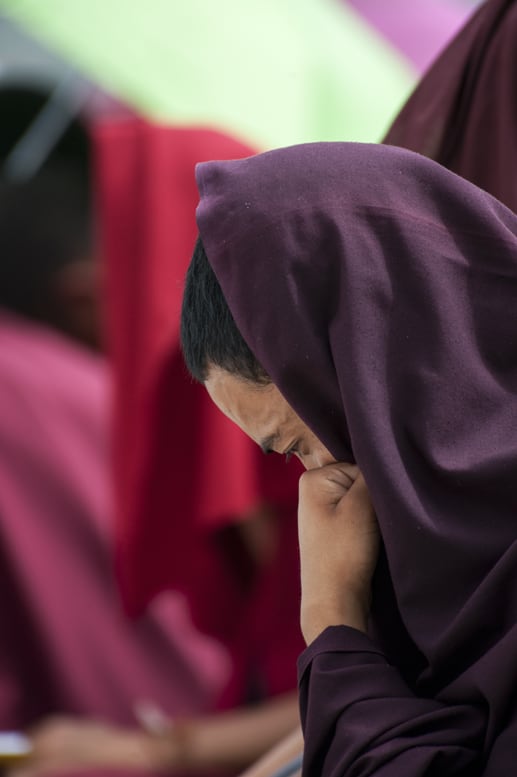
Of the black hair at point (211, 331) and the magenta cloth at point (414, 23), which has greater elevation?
the black hair at point (211, 331)

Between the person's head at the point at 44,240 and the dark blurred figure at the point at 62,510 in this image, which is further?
the person's head at the point at 44,240

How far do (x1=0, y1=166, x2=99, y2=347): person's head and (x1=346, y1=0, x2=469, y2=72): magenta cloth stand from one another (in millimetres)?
856

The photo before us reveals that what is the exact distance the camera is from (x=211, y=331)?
119cm

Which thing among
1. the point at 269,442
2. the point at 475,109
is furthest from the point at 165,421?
the point at 269,442

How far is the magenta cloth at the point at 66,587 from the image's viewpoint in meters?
2.95

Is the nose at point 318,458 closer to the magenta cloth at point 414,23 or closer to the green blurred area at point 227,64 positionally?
the green blurred area at point 227,64

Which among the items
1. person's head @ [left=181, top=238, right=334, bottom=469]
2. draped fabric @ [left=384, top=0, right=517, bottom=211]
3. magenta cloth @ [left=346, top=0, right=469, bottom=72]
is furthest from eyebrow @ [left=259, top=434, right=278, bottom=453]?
magenta cloth @ [left=346, top=0, right=469, bottom=72]

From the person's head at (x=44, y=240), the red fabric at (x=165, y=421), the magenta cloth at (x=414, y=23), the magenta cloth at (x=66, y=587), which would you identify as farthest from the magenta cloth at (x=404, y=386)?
the magenta cloth at (x=414, y=23)

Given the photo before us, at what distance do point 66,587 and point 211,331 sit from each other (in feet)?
6.29

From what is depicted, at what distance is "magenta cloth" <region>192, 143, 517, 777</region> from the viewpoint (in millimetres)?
1079

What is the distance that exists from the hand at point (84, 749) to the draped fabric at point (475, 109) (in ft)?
4.41

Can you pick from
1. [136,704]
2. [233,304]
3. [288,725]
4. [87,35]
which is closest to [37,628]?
[136,704]

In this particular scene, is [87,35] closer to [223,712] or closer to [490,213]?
[223,712]

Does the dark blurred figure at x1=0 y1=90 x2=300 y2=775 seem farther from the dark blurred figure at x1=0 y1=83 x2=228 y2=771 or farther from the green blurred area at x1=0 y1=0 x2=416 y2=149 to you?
the green blurred area at x1=0 y1=0 x2=416 y2=149
